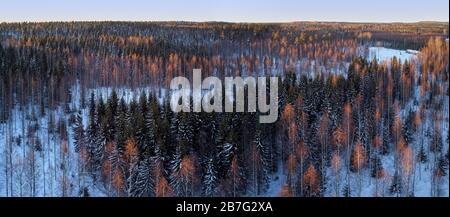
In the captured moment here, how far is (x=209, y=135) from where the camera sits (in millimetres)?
52438

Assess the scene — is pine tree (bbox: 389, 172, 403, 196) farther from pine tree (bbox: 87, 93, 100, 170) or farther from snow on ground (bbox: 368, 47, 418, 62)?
snow on ground (bbox: 368, 47, 418, 62)

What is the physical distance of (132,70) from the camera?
3693 inches

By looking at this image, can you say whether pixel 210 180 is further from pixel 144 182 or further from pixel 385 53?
pixel 385 53

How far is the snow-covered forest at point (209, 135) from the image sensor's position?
47625mm

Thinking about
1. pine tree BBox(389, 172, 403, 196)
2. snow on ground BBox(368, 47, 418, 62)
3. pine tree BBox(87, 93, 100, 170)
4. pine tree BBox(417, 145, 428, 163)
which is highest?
snow on ground BBox(368, 47, 418, 62)

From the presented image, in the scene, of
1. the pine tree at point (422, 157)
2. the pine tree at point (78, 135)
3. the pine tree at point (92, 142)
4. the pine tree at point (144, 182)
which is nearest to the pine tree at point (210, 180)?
the pine tree at point (144, 182)

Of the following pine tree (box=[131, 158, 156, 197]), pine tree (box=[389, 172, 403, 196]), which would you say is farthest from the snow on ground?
pine tree (box=[131, 158, 156, 197])

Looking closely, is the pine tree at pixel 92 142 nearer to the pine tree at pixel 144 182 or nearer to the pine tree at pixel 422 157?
the pine tree at pixel 144 182

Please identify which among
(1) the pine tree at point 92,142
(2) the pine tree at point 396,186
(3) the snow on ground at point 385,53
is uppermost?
(3) the snow on ground at point 385,53

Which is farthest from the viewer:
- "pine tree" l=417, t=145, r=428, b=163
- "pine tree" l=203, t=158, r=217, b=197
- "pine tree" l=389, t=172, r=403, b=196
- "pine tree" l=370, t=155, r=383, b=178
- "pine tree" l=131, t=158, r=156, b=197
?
"pine tree" l=417, t=145, r=428, b=163

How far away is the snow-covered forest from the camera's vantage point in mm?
47625

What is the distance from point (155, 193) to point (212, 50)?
82.4 m
